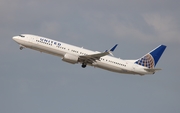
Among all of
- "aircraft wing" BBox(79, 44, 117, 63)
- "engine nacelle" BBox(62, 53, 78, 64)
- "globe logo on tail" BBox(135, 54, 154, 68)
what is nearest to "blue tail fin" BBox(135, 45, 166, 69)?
"globe logo on tail" BBox(135, 54, 154, 68)

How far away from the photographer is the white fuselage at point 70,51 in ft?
323

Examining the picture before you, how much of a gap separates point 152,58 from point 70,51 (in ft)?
65.8

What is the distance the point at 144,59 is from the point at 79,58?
16.0 meters

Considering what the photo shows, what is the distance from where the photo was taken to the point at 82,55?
328 ft

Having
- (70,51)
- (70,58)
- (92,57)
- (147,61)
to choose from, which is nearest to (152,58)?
(147,61)

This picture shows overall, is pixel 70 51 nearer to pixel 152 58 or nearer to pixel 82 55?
pixel 82 55

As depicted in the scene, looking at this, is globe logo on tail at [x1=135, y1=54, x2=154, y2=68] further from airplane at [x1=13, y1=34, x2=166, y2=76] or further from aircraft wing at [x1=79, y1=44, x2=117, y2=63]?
aircraft wing at [x1=79, y1=44, x2=117, y2=63]

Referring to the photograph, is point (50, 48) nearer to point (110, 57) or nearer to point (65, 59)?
point (65, 59)

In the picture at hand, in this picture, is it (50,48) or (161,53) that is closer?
(50,48)

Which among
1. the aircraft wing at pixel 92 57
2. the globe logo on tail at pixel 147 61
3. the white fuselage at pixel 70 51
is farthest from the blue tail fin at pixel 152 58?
the aircraft wing at pixel 92 57

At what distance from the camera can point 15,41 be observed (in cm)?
10206

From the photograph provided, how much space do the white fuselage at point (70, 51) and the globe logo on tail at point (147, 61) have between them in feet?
7.11

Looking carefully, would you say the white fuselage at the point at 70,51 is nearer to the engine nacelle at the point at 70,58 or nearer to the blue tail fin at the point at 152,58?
the engine nacelle at the point at 70,58

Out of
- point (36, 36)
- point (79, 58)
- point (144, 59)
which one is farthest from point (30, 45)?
point (144, 59)
